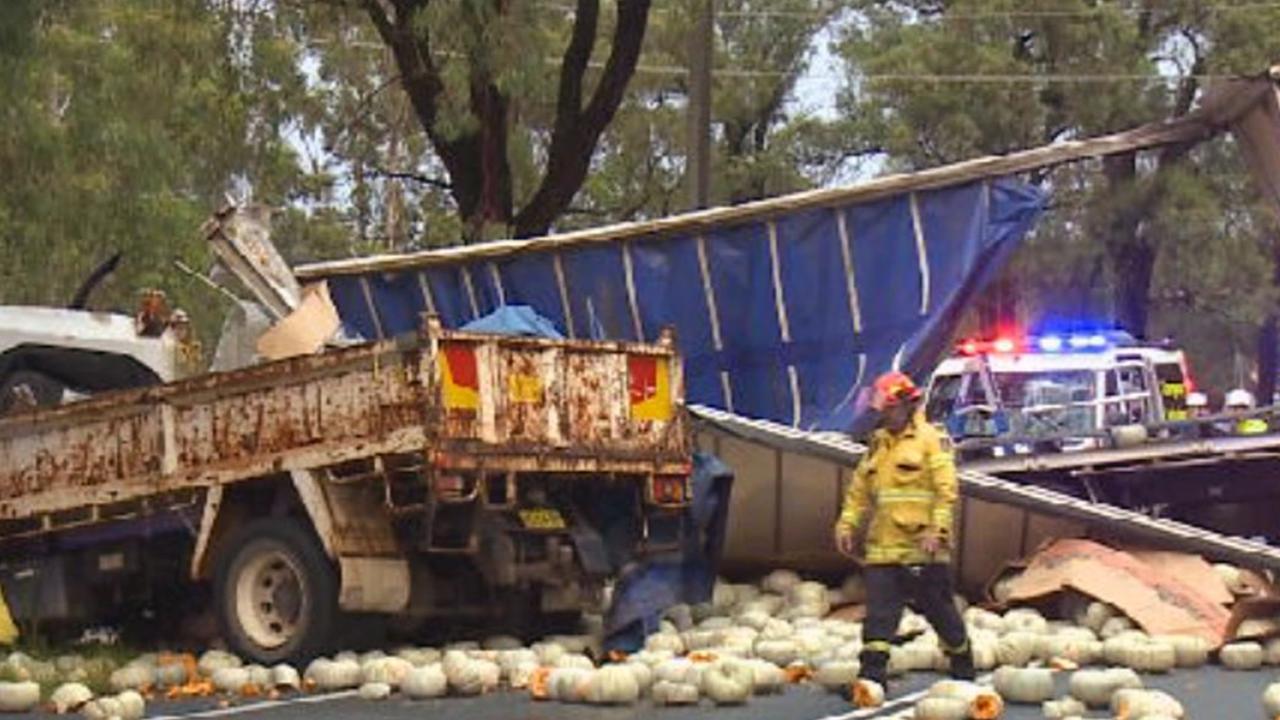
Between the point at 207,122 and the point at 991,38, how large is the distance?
21305 mm

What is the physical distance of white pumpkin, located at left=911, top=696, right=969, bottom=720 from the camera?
9.70m

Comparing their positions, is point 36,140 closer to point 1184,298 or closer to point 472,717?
point 472,717

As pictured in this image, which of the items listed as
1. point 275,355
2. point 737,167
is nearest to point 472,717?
point 275,355

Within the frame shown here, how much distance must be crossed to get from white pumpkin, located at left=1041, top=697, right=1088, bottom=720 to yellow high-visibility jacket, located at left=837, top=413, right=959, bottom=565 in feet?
3.01

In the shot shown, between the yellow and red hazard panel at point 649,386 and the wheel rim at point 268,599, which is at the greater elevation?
the yellow and red hazard panel at point 649,386

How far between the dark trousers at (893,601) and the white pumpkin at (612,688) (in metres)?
1.21

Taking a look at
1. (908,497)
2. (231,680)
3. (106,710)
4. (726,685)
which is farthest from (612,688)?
(106,710)

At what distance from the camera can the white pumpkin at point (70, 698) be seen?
37.0 ft

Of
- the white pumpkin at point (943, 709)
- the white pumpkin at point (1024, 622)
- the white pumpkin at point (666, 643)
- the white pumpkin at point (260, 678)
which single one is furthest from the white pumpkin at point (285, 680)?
the white pumpkin at point (1024, 622)

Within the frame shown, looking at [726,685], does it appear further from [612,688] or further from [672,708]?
[612,688]

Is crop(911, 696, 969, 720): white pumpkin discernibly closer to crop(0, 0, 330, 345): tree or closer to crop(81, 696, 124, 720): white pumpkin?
crop(81, 696, 124, 720): white pumpkin

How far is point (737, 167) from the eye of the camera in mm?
40062

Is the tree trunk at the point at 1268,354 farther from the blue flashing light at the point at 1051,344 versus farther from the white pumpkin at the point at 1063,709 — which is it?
the white pumpkin at the point at 1063,709

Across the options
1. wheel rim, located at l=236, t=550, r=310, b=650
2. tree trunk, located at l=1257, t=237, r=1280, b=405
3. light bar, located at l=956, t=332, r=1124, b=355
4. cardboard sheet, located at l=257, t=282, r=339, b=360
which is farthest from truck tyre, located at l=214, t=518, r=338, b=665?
tree trunk, located at l=1257, t=237, r=1280, b=405
